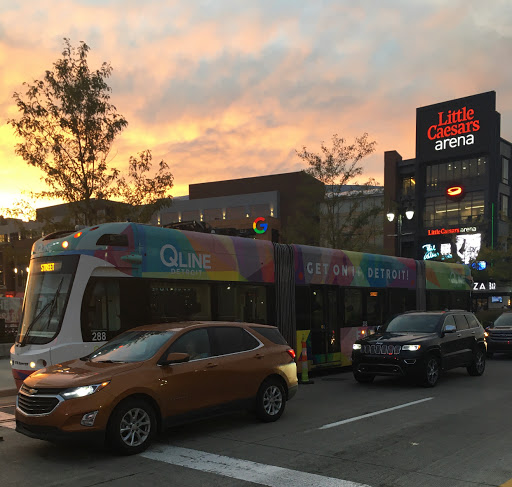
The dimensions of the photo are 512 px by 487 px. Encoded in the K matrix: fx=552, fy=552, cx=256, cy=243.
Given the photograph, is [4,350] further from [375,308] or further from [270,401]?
[270,401]

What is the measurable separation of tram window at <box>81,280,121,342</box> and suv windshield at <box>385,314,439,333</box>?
6.82 metres

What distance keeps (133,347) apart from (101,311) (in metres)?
2.05

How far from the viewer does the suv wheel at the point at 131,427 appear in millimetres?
6457

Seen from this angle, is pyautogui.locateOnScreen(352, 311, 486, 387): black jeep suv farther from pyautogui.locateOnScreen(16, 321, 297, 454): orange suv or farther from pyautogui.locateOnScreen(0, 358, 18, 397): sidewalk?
pyautogui.locateOnScreen(0, 358, 18, 397): sidewalk

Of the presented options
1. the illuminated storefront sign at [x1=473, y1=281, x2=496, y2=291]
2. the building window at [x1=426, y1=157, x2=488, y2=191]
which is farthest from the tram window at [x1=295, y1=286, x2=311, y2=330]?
the building window at [x1=426, y1=157, x2=488, y2=191]

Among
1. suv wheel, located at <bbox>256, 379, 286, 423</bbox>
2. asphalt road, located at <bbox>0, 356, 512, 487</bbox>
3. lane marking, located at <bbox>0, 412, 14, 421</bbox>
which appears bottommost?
lane marking, located at <bbox>0, 412, 14, 421</bbox>

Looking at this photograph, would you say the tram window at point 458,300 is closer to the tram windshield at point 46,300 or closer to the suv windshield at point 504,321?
the suv windshield at point 504,321

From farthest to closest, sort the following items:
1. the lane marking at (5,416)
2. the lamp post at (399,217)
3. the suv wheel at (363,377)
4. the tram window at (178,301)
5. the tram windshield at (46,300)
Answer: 1. the lamp post at (399,217)
2. the suv wheel at (363,377)
3. the tram window at (178,301)
4. the lane marking at (5,416)
5. the tram windshield at (46,300)

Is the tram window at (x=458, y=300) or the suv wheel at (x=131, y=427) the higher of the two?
the tram window at (x=458, y=300)

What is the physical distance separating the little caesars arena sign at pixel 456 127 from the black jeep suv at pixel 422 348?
49.7 metres

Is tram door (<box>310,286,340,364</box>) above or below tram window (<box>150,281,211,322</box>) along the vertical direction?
below

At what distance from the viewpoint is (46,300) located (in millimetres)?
9352

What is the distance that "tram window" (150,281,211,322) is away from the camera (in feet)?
34.0

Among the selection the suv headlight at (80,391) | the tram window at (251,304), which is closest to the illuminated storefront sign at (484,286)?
the tram window at (251,304)
